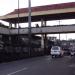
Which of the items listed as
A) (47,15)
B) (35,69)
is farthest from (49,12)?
(35,69)

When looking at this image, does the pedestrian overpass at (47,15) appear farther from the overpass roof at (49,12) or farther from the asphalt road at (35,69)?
the asphalt road at (35,69)

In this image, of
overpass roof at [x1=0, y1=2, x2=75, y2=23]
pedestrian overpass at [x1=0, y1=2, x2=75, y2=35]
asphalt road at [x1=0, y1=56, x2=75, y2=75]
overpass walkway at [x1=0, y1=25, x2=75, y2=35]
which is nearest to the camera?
asphalt road at [x1=0, y1=56, x2=75, y2=75]

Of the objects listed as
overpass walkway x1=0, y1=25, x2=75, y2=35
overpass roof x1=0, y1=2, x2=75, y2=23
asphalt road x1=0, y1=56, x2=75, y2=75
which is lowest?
asphalt road x1=0, y1=56, x2=75, y2=75

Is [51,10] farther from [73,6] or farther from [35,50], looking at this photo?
[35,50]

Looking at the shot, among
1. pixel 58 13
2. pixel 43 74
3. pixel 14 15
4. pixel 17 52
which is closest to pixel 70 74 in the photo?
pixel 43 74

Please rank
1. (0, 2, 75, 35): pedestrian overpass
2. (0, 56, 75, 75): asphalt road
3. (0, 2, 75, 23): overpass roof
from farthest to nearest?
(0, 2, 75, 23): overpass roof → (0, 2, 75, 35): pedestrian overpass → (0, 56, 75, 75): asphalt road

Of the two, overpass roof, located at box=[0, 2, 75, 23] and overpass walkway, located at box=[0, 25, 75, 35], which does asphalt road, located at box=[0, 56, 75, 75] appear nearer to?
overpass walkway, located at box=[0, 25, 75, 35]

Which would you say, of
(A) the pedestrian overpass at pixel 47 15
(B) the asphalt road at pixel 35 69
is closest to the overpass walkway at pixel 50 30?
(A) the pedestrian overpass at pixel 47 15

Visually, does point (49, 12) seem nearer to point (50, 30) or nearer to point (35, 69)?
point (50, 30)

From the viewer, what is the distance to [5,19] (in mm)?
71000

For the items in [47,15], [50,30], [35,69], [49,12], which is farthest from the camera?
[47,15]

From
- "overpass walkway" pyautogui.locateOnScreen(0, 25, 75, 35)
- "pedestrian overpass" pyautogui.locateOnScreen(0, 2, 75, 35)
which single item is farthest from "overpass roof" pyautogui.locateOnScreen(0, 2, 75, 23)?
"overpass walkway" pyautogui.locateOnScreen(0, 25, 75, 35)

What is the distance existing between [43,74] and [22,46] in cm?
2811

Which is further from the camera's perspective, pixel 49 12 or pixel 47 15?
pixel 47 15
